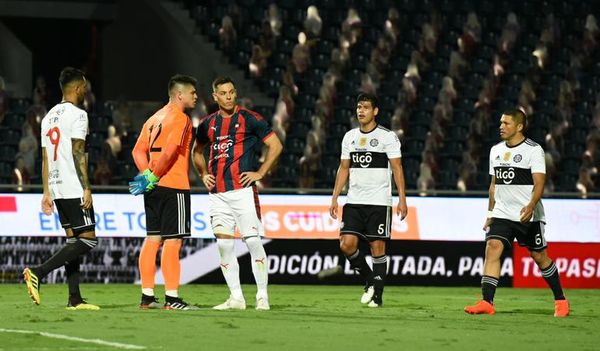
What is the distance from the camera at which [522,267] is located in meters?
19.9

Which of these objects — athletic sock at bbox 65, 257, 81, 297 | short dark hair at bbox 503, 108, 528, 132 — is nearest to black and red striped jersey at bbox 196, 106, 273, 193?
athletic sock at bbox 65, 257, 81, 297

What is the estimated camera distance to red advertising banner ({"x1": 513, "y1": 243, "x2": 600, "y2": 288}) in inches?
781

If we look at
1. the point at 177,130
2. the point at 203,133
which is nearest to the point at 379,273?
the point at 203,133

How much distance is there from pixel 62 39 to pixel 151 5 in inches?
95.1

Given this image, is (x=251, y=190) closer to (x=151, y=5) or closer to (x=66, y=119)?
(x=66, y=119)

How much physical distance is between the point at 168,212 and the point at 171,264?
0.48 metres

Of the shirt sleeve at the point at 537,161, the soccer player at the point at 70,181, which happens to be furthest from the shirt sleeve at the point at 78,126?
the shirt sleeve at the point at 537,161

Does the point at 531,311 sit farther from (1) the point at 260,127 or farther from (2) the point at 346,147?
(1) the point at 260,127

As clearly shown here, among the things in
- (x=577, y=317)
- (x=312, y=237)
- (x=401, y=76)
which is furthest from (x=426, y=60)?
(x=577, y=317)

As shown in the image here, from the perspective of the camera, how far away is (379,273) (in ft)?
47.4

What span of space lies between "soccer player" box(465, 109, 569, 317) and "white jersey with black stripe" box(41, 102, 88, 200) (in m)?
A: 3.95

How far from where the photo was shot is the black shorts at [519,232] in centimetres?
1340

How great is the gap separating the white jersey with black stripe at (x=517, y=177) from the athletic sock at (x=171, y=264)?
124 inches

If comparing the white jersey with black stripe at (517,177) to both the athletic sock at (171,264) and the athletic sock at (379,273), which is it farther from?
the athletic sock at (171,264)
